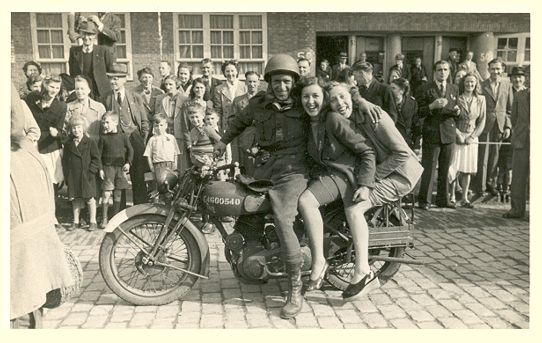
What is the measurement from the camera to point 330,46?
1397 centimetres

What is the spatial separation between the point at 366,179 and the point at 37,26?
8565mm

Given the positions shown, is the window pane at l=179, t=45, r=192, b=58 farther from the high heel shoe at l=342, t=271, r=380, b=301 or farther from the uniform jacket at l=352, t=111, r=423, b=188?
the high heel shoe at l=342, t=271, r=380, b=301

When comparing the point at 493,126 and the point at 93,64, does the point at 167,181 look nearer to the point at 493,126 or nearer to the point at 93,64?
the point at 93,64

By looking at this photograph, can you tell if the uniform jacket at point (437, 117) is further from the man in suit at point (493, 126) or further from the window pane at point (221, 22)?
the window pane at point (221, 22)

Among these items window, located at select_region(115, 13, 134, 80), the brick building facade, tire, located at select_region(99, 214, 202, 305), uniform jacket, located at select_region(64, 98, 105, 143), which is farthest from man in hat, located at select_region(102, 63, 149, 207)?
window, located at select_region(115, 13, 134, 80)

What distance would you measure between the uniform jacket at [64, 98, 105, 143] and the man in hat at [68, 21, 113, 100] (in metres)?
1.04

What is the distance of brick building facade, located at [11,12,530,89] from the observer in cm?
1236

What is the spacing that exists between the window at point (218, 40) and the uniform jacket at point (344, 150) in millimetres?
9051

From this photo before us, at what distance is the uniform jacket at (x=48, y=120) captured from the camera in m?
6.45
